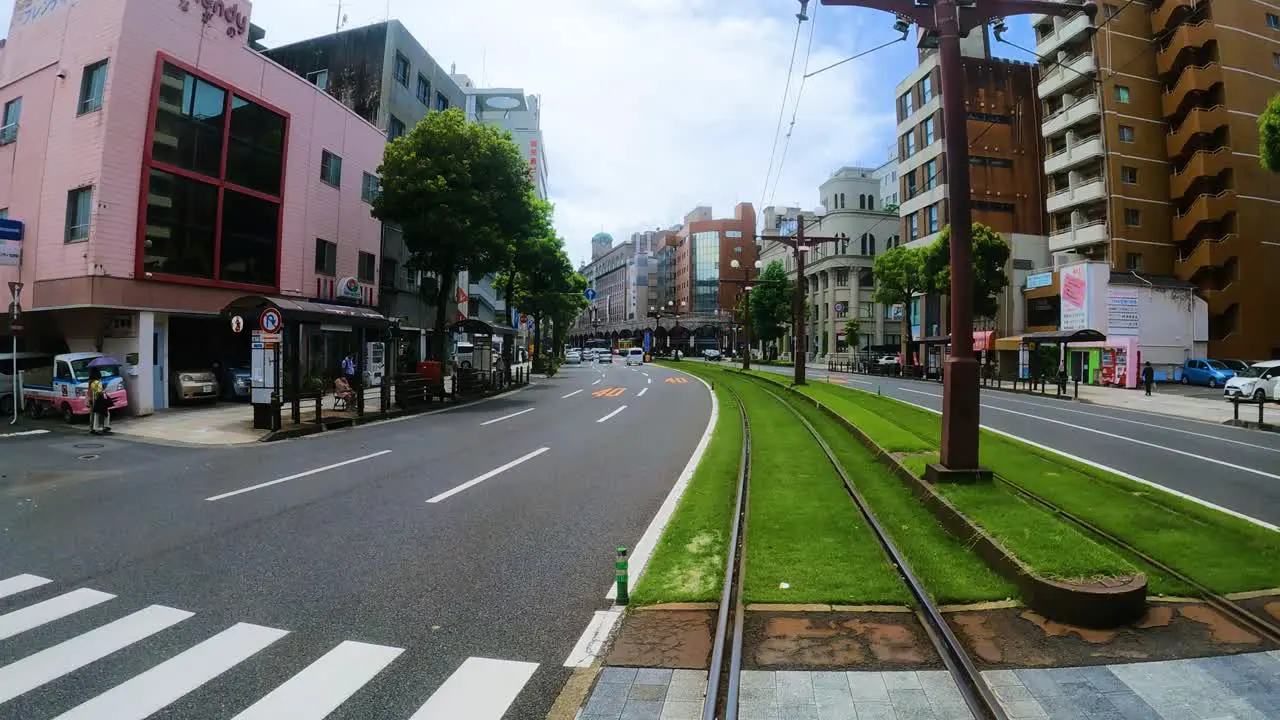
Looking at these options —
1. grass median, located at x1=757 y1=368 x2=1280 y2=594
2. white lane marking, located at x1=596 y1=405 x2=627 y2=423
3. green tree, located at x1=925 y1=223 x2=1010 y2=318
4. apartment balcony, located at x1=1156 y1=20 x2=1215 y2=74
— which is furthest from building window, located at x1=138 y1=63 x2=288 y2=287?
apartment balcony, located at x1=1156 y1=20 x2=1215 y2=74

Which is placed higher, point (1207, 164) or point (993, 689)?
point (1207, 164)

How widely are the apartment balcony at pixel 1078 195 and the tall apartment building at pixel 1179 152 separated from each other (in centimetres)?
11

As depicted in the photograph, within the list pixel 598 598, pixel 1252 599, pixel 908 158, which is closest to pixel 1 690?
pixel 598 598

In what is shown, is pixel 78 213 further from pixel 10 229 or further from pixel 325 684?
pixel 325 684

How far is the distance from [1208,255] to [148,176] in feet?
179

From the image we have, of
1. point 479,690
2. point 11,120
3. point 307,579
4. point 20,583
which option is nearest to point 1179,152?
point 479,690

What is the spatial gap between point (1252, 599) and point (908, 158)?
58.0 metres

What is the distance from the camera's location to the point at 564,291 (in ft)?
165

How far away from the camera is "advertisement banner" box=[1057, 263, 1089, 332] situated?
122 feet

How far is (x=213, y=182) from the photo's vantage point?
2259cm

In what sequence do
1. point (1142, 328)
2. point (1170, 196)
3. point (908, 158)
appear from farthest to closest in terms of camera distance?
1. point (908, 158)
2. point (1170, 196)
3. point (1142, 328)

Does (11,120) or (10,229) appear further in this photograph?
(11,120)

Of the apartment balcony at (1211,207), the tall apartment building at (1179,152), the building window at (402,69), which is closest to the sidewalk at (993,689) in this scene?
the building window at (402,69)

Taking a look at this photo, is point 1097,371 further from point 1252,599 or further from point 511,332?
point 1252,599
